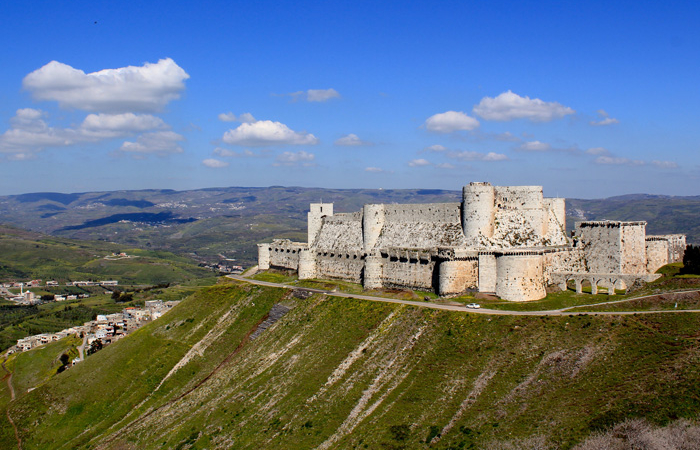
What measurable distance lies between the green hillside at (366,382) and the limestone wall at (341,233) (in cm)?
1342

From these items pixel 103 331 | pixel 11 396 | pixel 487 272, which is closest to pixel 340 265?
pixel 487 272

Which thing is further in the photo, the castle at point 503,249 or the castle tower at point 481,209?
the castle tower at point 481,209

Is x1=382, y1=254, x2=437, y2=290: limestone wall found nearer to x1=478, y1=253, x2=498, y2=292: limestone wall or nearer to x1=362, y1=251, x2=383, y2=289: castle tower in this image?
x1=362, y1=251, x2=383, y2=289: castle tower

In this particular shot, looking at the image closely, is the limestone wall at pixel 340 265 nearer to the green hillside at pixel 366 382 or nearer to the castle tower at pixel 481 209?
the green hillside at pixel 366 382

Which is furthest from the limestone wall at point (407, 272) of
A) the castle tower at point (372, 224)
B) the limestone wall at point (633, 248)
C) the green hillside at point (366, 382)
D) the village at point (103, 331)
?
the village at point (103, 331)

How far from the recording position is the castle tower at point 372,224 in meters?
85.1

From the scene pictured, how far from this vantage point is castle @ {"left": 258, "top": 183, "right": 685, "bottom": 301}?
213ft

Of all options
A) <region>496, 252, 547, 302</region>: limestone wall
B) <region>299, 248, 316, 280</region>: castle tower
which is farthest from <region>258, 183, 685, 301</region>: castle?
<region>299, 248, 316, 280</region>: castle tower

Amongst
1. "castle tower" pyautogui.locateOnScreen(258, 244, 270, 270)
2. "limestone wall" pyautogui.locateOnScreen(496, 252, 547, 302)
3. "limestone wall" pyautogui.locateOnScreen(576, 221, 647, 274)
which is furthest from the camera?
"castle tower" pyautogui.locateOnScreen(258, 244, 270, 270)

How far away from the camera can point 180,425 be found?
58094mm

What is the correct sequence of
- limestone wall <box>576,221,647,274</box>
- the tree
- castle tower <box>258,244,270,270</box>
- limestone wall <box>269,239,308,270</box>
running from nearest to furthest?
the tree < limestone wall <box>576,221,647,274</box> < limestone wall <box>269,239,308,270</box> < castle tower <box>258,244,270,270</box>

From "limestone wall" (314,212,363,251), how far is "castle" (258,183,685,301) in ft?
12.6

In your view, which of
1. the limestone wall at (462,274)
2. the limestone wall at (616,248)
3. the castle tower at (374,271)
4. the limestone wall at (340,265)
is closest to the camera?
the limestone wall at (462,274)

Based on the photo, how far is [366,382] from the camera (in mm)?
52875
